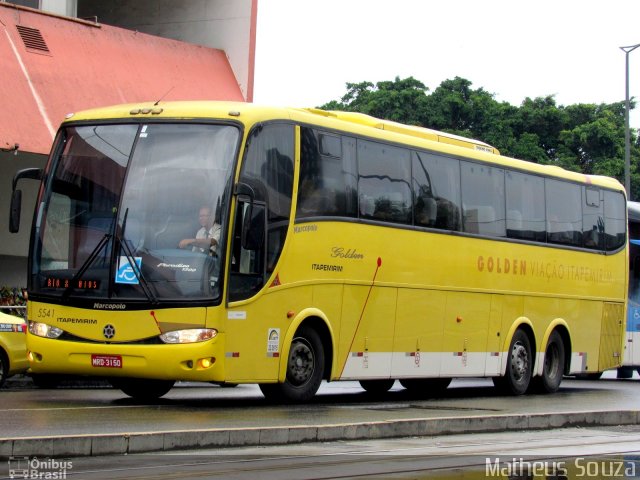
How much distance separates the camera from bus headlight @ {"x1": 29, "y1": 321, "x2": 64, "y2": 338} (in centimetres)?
1441

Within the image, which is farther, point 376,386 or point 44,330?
point 376,386

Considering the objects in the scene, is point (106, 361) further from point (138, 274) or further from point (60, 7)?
point (60, 7)

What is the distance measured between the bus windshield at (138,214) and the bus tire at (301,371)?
6.48ft

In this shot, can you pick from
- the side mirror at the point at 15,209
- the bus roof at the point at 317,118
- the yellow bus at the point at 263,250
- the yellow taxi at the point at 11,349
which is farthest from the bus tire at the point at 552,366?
the side mirror at the point at 15,209

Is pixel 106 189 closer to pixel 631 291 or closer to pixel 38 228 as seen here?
pixel 38 228

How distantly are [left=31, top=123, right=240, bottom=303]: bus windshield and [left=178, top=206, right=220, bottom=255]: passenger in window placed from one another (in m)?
0.01

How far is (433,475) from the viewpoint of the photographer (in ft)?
31.3

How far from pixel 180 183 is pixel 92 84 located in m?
12.2

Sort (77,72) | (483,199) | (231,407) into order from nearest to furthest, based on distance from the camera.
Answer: (231,407) → (483,199) → (77,72)

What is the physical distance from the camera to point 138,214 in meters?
14.2

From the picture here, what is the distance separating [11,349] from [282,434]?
7844mm

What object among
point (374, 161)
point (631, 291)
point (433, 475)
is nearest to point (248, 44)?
point (631, 291)

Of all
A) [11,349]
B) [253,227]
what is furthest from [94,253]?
[11,349]

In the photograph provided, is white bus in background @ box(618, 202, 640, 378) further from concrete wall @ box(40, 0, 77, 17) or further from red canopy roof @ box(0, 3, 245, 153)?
concrete wall @ box(40, 0, 77, 17)
